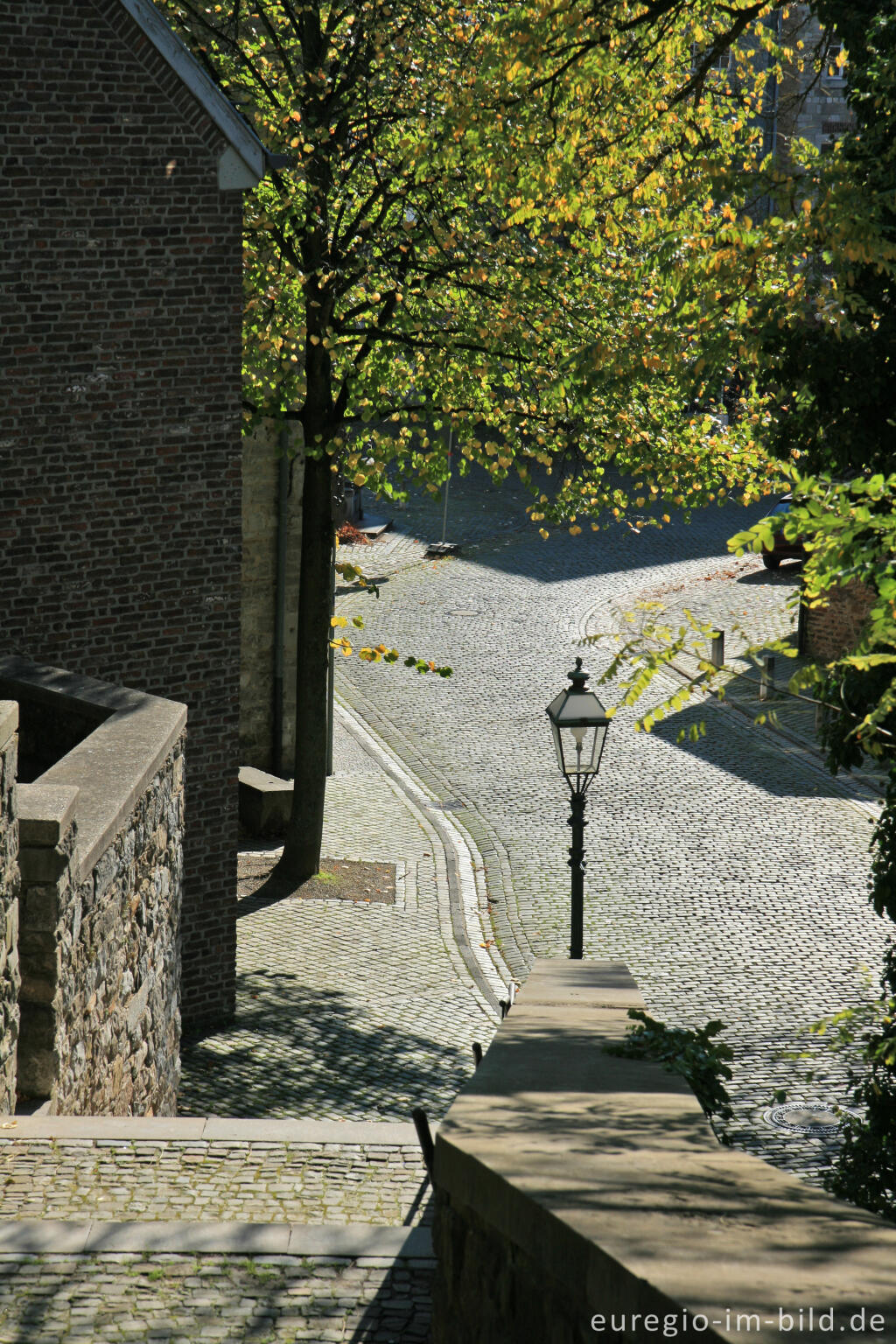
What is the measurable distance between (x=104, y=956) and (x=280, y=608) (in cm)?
977

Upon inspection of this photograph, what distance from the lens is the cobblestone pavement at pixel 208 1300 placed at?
178 inches

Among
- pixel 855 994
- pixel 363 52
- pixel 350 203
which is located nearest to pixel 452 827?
pixel 855 994

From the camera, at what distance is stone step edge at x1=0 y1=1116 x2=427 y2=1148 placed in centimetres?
604

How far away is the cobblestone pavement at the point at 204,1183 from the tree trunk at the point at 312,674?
792 cm

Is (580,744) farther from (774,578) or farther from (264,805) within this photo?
(774,578)

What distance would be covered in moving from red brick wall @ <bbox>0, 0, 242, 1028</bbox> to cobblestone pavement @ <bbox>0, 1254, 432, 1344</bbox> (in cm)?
594

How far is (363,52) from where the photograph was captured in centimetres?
1294

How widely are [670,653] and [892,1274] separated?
2385 mm

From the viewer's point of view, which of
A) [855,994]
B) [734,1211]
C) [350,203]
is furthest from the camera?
[350,203]

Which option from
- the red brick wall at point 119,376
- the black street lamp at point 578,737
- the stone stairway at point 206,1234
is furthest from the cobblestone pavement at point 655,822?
the red brick wall at point 119,376

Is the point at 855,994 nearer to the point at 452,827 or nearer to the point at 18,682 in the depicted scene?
the point at 452,827

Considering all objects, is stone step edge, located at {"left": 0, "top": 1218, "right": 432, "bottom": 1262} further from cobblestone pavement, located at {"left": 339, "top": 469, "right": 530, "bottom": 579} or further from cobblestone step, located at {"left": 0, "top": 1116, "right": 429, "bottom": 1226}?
cobblestone pavement, located at {"left": 339, "top": 469, "right": 530, "bottom": 579}

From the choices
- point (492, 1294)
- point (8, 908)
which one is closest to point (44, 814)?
point (8, 908)

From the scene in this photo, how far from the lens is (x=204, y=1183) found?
5828 millimetres
